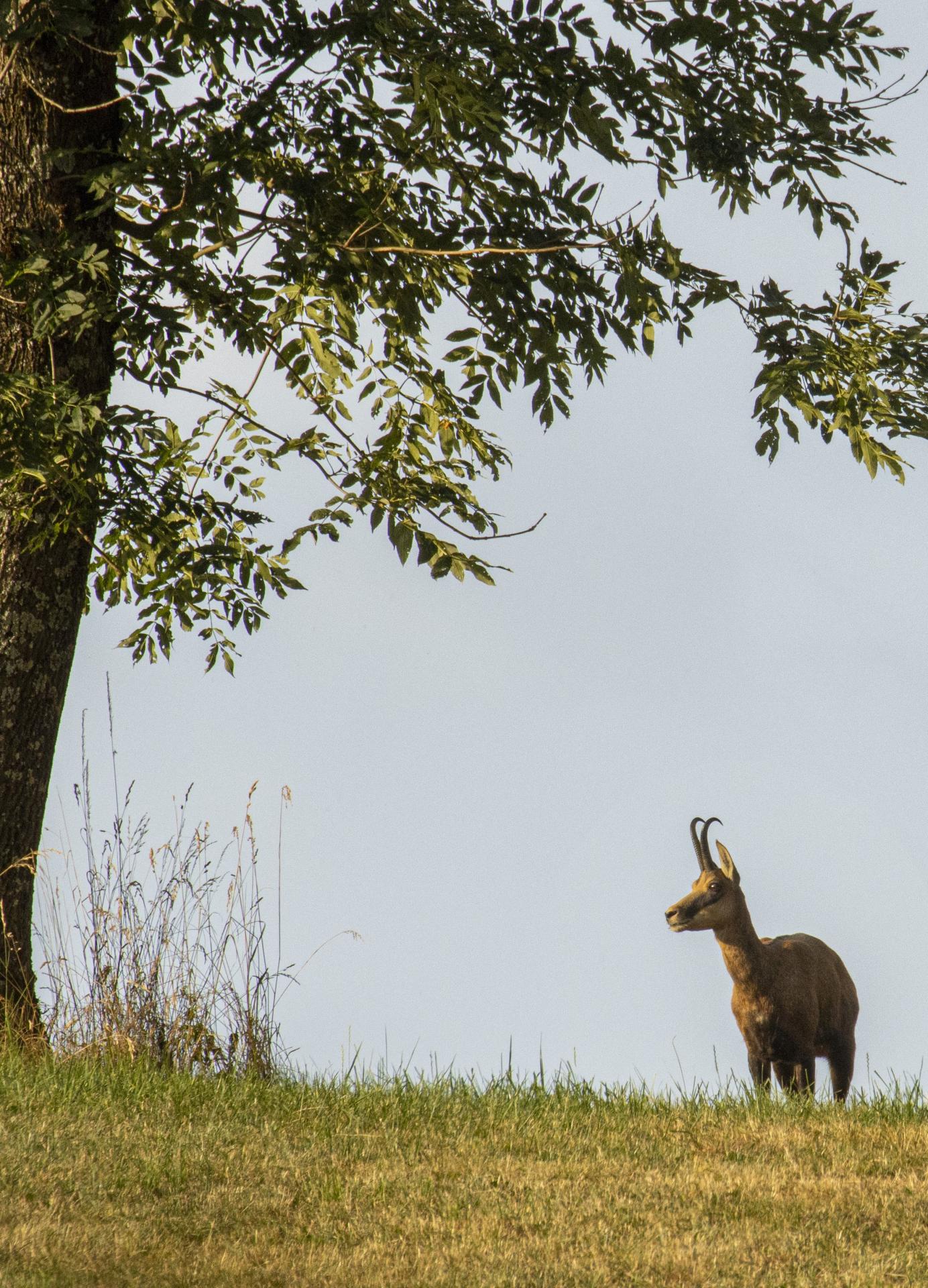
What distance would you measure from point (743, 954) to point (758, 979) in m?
0.21

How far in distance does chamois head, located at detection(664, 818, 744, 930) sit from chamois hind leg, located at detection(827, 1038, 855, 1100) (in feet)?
4.51

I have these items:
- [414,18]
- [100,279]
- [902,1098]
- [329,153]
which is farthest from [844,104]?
[902,1098]

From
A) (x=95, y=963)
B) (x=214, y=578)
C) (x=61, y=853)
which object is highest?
(x=214, y=578)

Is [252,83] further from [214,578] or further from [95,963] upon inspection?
[95,963]

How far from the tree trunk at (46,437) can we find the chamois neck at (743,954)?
4.63 metres

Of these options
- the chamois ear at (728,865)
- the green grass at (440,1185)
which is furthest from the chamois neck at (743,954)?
the green grass at (440,1185)

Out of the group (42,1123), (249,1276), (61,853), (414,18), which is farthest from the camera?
(61,853)

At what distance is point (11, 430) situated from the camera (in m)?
6.61

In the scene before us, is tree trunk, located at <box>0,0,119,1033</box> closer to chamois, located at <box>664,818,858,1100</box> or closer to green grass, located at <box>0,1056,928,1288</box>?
green grass, located at <box>0,1056,928,1288</box>

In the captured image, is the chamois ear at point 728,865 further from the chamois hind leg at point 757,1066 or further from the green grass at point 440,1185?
the green grass at point 440,1185

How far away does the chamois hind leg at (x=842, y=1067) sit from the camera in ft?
29.1

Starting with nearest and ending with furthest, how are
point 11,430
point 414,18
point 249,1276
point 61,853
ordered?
point 249,1276 < point 11,430 < point 414,18 < point 61,853

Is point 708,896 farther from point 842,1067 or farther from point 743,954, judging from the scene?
point 842,1067

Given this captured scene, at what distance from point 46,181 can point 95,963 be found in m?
4.98
